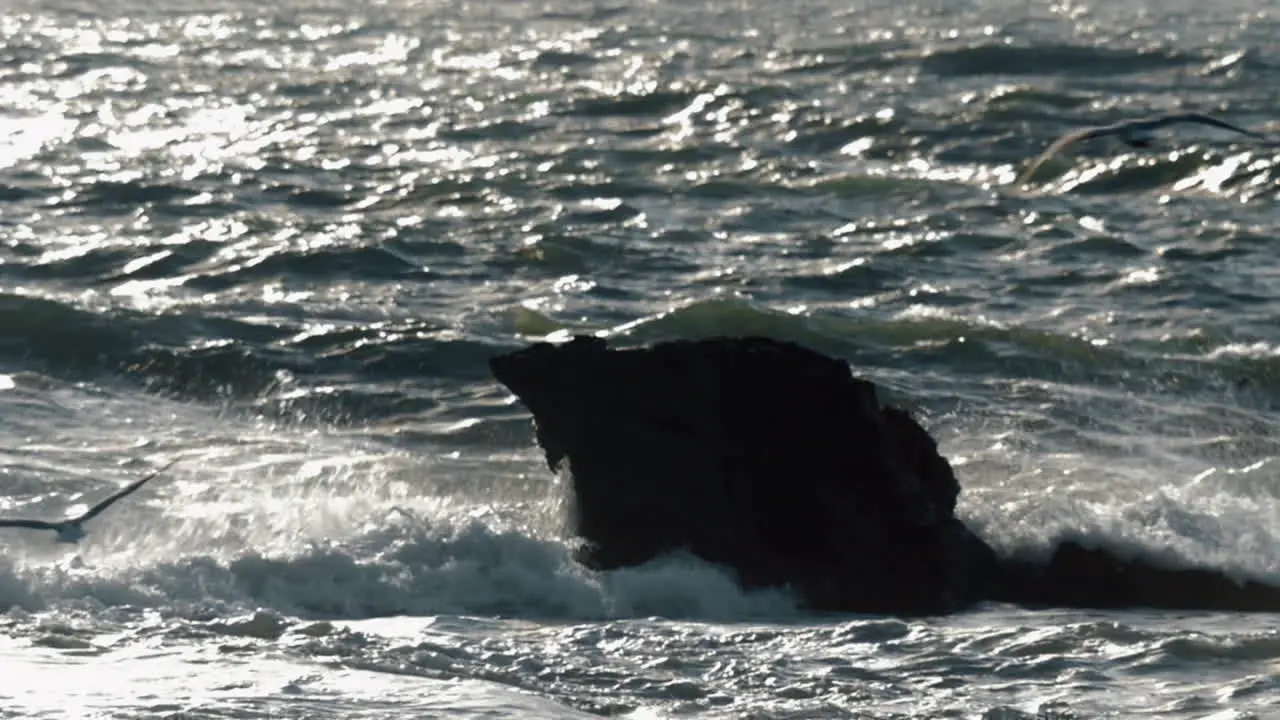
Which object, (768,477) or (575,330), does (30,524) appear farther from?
(575,330)

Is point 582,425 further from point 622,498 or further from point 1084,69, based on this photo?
point 1084,69

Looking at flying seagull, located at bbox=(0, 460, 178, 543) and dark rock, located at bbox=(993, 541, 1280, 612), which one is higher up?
flying seagull, located at bbox=(0, 460, 178, 543)

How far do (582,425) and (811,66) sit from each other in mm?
19626

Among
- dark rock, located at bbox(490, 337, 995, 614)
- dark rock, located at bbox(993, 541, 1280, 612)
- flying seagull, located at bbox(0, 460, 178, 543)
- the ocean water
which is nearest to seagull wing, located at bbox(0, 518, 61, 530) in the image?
flying seagull, located at bbox(0, 460, 178, 543)

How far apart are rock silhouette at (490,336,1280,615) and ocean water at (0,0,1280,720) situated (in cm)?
24

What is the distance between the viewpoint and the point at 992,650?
9.78 m

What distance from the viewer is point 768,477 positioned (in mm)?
10719

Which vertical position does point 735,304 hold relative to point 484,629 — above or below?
above

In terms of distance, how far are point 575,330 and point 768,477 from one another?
20.8ft

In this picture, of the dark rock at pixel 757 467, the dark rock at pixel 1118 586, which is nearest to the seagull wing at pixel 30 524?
the dark rock at pixel 757 467

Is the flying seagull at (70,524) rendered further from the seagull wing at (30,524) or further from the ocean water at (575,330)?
the ocean water at (575,330)

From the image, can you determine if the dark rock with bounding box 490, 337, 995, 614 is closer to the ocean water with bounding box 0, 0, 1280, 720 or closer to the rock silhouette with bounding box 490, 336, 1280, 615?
the rock silhouette with bounding box 490, 336, 1280, 615

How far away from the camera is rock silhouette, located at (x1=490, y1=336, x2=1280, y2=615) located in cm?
1065

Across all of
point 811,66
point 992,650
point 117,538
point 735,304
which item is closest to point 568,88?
point 811,66
